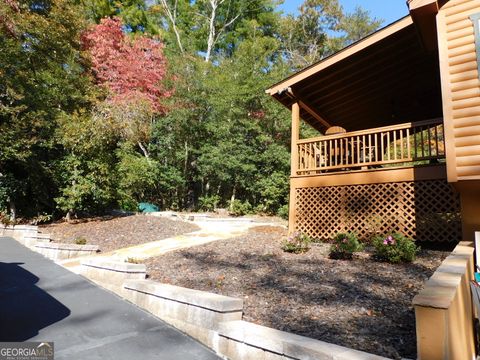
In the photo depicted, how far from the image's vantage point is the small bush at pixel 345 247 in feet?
18.3

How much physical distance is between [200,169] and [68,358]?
44.1 feet

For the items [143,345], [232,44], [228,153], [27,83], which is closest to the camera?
[143,345]

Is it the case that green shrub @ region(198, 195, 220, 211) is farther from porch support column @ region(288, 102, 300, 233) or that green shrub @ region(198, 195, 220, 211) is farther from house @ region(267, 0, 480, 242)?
porch support column @ region(288, 102, 300, 233)

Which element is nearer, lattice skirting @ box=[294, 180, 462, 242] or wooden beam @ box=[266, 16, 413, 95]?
lattice skirting @ box=[294, 180, 462, 242]

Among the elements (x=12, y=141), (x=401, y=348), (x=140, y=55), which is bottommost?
(x=401, y=348)

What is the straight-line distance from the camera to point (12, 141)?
33.5ft

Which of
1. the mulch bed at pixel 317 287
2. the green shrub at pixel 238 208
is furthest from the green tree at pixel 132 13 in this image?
the mulch bed at pixel 317 287

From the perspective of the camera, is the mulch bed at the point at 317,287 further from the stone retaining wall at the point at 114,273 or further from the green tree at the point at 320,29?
the green tree at the point at 320,29

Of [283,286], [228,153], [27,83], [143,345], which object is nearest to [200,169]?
[228,153]

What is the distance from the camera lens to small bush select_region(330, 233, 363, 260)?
5.59 meters

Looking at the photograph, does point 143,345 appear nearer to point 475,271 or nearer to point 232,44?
point 475,271

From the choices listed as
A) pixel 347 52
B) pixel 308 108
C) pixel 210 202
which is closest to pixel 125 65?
pixel 210 202

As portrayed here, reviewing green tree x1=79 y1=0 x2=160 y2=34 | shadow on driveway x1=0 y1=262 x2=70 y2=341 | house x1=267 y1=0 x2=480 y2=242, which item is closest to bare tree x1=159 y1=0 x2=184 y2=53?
green tree x1=79 y1=0 x2=160 y2=34

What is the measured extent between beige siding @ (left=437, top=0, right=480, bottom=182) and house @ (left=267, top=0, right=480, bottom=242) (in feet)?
0.04
